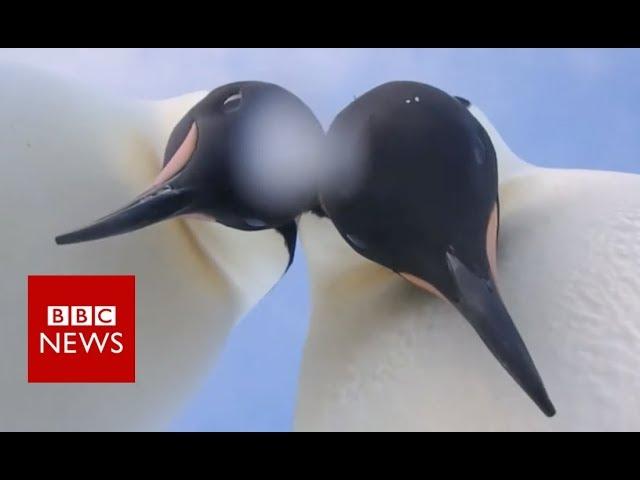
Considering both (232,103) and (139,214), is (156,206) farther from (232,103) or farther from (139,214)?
(232,103)

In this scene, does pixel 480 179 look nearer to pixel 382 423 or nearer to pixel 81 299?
pixel 382 423

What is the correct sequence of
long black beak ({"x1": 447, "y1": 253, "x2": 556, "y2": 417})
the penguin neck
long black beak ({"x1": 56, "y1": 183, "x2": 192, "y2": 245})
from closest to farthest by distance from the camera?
long black beak ({"x1": 447, "y1": 253, "x2": 556, "y2": 417}) → long black beak ({"x1": 56, "y1": 183, "x2": 192, "y2": 245}) → the penguin neck

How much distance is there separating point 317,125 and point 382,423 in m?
0.45

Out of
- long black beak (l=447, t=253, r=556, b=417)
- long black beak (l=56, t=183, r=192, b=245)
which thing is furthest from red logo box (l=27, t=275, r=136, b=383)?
long black beak (l=447, t=253, r=556, b=417)

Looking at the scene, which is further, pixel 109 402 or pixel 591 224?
pixel 109 402

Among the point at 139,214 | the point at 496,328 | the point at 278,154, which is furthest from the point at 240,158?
the point at 496,328

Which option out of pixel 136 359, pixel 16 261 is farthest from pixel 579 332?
pixel 16 261

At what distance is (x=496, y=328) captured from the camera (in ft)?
3.12

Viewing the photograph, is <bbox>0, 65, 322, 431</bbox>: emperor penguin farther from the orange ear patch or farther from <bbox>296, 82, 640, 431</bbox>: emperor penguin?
<bbox>296, 82, 640, 431</bbox>: emperor penguin

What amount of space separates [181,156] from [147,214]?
120mm

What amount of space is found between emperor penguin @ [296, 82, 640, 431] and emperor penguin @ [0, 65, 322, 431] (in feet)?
0.54

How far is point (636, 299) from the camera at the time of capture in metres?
1.03

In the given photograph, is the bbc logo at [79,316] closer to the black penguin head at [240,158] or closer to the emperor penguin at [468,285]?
the black penguin head at [240,158]

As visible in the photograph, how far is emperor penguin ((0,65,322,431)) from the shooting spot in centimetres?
118
